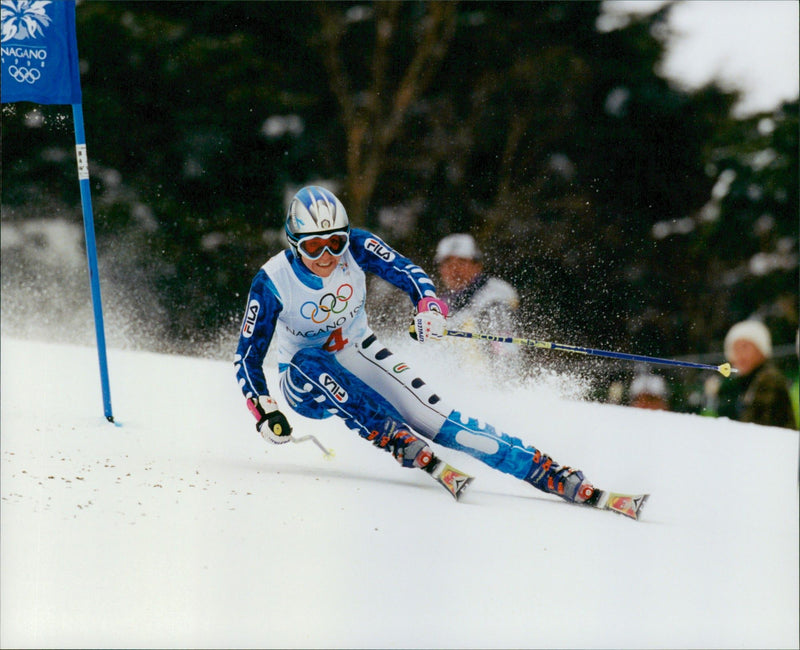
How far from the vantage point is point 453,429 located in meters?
2.67

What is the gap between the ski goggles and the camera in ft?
8.30

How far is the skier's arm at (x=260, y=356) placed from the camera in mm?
2477

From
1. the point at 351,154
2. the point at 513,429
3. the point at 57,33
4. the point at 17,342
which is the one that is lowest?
the point at 513,429

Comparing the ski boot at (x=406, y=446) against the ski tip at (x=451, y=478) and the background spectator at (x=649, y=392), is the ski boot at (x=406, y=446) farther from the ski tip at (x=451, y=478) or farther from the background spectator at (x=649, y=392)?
the background spectator at (x=649, y=392)

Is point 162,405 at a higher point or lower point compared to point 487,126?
lower

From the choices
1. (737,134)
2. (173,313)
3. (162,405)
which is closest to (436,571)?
(162,405)

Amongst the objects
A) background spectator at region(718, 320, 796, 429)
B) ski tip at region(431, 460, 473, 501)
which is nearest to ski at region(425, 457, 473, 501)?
ski tip at region(431, 460, 473, 501)

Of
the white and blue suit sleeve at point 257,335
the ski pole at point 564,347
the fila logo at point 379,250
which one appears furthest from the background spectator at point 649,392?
the white and blue suit sleeve at point 257,335

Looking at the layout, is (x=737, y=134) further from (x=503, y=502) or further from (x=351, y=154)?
(x=503, y=502)

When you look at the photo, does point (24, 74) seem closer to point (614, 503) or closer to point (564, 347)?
point (564, 347)

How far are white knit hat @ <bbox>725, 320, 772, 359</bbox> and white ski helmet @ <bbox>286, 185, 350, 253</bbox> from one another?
228 centimetres

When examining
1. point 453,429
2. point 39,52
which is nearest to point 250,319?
point 453,429

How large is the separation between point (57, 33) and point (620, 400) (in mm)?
2639

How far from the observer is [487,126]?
3729 mm
